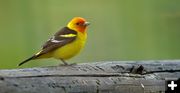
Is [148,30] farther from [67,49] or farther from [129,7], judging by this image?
[67,49]

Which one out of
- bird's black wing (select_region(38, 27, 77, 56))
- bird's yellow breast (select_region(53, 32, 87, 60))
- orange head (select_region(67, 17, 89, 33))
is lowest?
bird's yellow breast (select_region(53, 32, 87, 60))

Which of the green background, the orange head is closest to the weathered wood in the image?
the orange head

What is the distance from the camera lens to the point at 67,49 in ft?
12.6

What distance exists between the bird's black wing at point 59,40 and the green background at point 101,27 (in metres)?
1.85

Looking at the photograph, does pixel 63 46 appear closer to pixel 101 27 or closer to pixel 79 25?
pixel 79 25

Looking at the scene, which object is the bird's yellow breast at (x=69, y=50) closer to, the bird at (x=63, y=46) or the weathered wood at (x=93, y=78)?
the bird at (x=63, y=46)

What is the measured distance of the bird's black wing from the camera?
12.4 ft

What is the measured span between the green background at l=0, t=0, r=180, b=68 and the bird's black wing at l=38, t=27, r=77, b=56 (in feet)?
6.06

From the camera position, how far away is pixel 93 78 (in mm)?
3111

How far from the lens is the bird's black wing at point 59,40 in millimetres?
3787

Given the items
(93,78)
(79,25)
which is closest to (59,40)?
(79,25)

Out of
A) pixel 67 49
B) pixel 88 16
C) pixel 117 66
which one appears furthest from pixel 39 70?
pixel 88 16

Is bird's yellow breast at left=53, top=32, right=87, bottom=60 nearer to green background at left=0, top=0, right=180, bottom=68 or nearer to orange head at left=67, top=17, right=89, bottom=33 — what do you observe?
orange head at left=67, top=17, right=89, bottom=33

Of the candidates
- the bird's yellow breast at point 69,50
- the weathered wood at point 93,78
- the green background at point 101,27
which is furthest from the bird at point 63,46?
the green background at point 101,27
